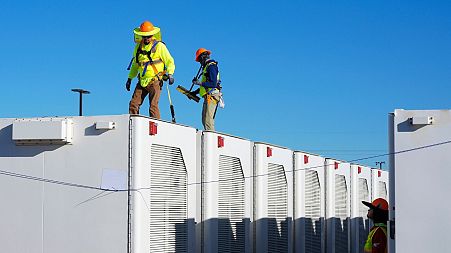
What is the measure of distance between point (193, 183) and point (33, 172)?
1.85m

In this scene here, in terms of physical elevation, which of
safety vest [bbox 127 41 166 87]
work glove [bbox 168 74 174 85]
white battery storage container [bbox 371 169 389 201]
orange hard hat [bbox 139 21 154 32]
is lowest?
white battery storage container [bbox 371 169 389 201]

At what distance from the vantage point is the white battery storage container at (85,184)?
25.6 feet

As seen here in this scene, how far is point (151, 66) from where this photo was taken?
968cm

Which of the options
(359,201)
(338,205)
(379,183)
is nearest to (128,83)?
(338,205)

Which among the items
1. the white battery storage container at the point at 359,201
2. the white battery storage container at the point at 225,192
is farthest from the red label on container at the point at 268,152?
the white battery storage container at the point at 359,201

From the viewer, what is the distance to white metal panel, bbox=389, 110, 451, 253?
6.72 metres

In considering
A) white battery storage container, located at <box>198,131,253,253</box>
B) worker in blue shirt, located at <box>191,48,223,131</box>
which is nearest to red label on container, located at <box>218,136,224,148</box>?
white battery storage container, located at <box>198,131,253,253</box>

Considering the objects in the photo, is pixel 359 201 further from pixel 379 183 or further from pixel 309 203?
Answer: pixel 309 203

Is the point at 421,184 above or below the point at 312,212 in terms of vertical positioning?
above

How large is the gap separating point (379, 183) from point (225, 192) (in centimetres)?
882

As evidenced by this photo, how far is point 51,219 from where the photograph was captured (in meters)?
8.02

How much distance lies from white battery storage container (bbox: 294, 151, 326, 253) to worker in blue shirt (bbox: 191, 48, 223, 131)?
1.75 metres

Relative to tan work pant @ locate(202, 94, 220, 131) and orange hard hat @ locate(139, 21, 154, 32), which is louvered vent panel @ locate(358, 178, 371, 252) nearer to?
tan work pant @ locate(202, 94, 220, 131)

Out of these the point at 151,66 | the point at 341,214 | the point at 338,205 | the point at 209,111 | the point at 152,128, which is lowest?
the point at 341,214
